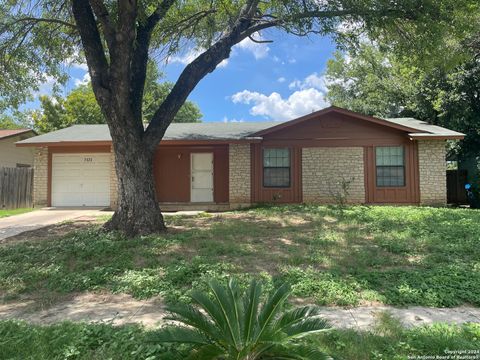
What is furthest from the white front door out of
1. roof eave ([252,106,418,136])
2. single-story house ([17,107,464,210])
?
roof eave ([252,106,418,136])

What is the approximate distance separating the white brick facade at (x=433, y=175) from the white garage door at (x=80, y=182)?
1277 cm

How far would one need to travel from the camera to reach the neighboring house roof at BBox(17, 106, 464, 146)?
1354cm

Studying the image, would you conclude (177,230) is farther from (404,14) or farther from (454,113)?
(454,113)

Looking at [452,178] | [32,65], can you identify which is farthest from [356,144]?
[32,65]

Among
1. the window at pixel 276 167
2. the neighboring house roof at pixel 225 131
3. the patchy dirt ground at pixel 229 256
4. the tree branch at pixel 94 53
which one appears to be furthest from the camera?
the window at pixel 276 167

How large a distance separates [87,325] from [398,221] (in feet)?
26.8

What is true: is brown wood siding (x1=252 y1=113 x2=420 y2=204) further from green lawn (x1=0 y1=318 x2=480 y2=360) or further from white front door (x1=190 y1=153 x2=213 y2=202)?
green lawn (x1=0 y1=318 x2=480 y2=360)

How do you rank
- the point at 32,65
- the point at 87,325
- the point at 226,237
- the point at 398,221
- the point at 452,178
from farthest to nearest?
the point at 452,178 → the point at 32,65 → the point at 398,221 → the point at 226,237 → the point at 87,325

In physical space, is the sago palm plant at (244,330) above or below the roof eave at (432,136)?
below

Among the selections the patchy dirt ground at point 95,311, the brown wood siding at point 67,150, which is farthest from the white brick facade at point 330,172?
the patchy dirt ground at point 95,311

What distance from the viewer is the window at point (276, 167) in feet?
47.0

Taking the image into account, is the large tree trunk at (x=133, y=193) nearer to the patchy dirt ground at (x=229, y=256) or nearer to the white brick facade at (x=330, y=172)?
the patchy dirt ground at (x=229, y=256)

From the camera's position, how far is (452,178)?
17422 millimetres

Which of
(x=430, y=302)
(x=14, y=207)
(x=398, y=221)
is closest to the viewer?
(x=430, y=302)
